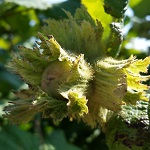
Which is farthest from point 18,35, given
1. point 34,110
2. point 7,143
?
point 34,110

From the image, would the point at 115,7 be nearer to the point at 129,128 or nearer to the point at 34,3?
the point at 129,128

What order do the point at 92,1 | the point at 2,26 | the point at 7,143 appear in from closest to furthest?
the point at 92,1 → the point at 7,143 → the point at 2,26

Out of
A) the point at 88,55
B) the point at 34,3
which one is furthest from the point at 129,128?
→ the point at 34,3

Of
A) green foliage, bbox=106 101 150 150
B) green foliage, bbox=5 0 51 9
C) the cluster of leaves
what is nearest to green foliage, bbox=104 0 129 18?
the cluster of leaves

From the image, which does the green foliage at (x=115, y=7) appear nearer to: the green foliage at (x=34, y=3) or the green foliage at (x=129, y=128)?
the green foliage at (x=129, y=128)

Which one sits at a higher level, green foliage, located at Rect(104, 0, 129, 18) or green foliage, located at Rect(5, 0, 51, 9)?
green foliage, located at Rect(5, 0, 51, 9)

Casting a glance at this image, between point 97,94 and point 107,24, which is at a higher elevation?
point 107,24

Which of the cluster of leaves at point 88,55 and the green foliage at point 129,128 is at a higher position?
the cluster of leaves at point 88,55

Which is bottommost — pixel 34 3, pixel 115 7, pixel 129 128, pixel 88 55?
pixel 129 128

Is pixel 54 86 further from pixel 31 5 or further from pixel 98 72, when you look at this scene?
pixel 31 5

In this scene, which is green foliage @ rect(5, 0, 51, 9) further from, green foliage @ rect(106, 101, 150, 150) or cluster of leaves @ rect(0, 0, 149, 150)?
green foliage @ rect(106, 101, 150, 150)

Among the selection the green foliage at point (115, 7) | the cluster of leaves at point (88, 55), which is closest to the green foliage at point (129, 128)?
the cluster of leaves at point (88, 55)
